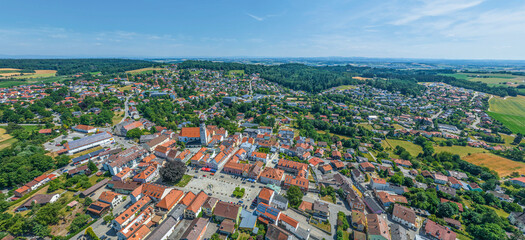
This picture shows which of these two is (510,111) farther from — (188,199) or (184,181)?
(184,181)

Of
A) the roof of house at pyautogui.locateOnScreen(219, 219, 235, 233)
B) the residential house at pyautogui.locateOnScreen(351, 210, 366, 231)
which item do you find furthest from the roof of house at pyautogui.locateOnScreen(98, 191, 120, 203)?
the residential house at pyautogui.locateOnScreen(351, 210, 366, 231)

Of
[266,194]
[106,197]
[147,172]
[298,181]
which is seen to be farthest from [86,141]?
[298,181]

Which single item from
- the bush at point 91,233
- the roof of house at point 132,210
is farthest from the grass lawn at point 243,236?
the bush at point 91,233

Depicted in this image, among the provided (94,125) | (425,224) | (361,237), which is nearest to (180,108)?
(94,125)

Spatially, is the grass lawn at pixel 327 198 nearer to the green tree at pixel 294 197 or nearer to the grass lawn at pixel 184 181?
the green tree at pixel 294 197

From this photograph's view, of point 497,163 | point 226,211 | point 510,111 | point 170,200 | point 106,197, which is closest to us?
point 226,211

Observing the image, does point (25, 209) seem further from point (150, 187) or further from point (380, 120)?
point (380, 120)

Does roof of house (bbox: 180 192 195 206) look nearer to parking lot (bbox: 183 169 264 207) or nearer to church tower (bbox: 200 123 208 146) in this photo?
parking lot (bbox: 183 169 264 207)
